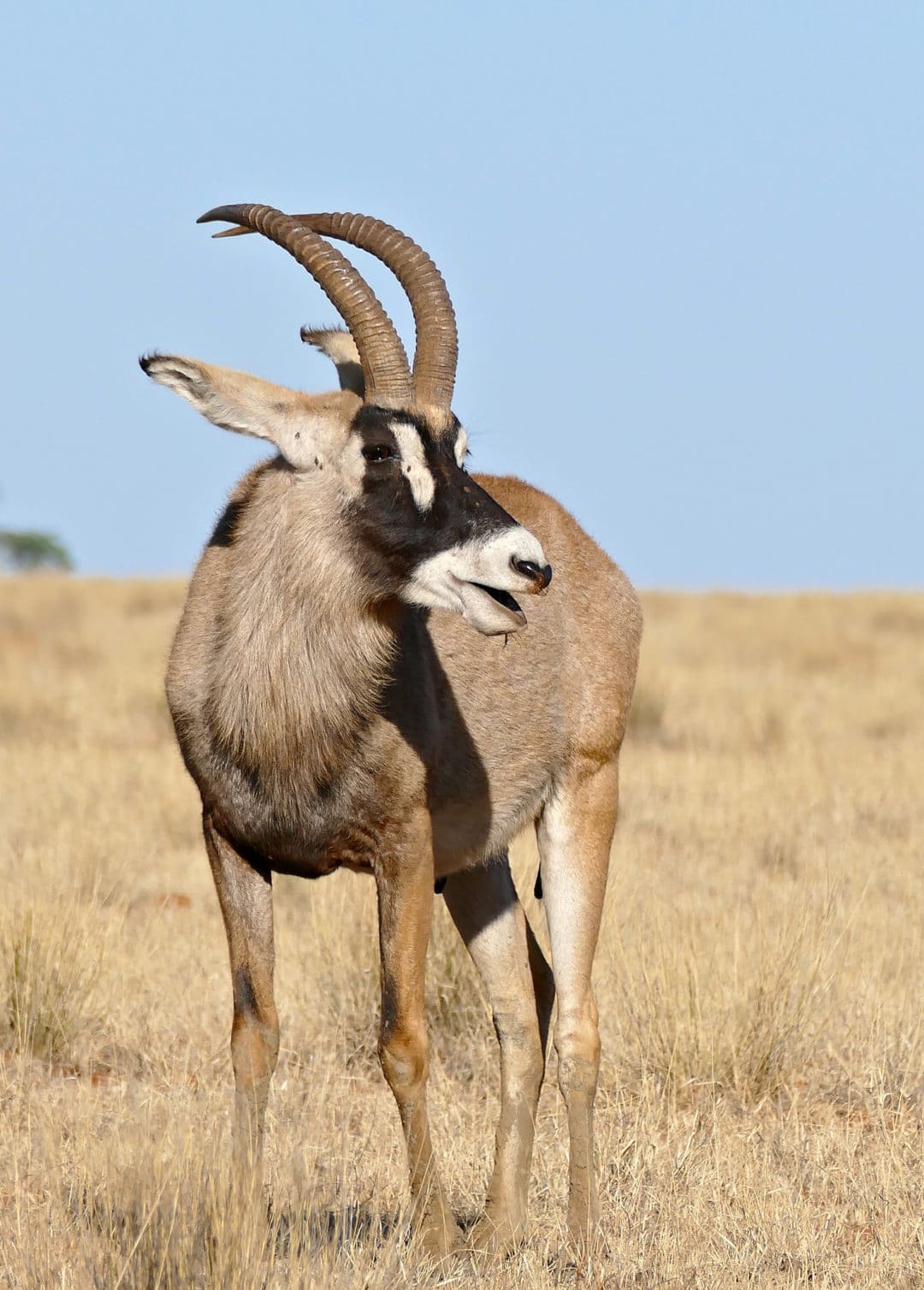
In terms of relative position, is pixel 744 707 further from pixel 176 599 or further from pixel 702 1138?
pixel 176 599

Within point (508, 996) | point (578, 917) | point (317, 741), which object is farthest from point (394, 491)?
point (508, 996)

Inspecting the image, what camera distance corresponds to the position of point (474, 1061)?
6.01 meters

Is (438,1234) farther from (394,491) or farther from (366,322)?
(366,322)

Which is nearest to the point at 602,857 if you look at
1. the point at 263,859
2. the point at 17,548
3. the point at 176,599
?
the point at 263,859

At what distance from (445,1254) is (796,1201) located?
100cm

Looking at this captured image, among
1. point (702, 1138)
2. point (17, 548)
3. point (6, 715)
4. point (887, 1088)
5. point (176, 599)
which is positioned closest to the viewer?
point (702, 1138)

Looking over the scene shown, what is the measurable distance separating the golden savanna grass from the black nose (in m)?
1.42

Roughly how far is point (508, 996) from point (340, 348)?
2029mm

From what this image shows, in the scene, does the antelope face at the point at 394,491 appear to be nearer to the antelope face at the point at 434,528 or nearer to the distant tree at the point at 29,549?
the antelope face at the point at 434,528

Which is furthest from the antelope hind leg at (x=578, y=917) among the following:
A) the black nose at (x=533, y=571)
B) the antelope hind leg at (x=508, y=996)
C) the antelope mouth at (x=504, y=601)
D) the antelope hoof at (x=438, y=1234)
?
the black nose at (x=533, y=571)

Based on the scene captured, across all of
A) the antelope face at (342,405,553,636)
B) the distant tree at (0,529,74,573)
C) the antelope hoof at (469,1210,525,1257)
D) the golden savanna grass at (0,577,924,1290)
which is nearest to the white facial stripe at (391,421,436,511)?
the antelope face at (342,405,553,636)

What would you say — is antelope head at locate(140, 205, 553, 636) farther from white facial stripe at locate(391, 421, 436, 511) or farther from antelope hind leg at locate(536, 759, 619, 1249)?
antelope hind leg at locate(536, 759, 619, 1249)

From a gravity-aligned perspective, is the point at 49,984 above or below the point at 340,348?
below

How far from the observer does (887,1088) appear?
562cm
